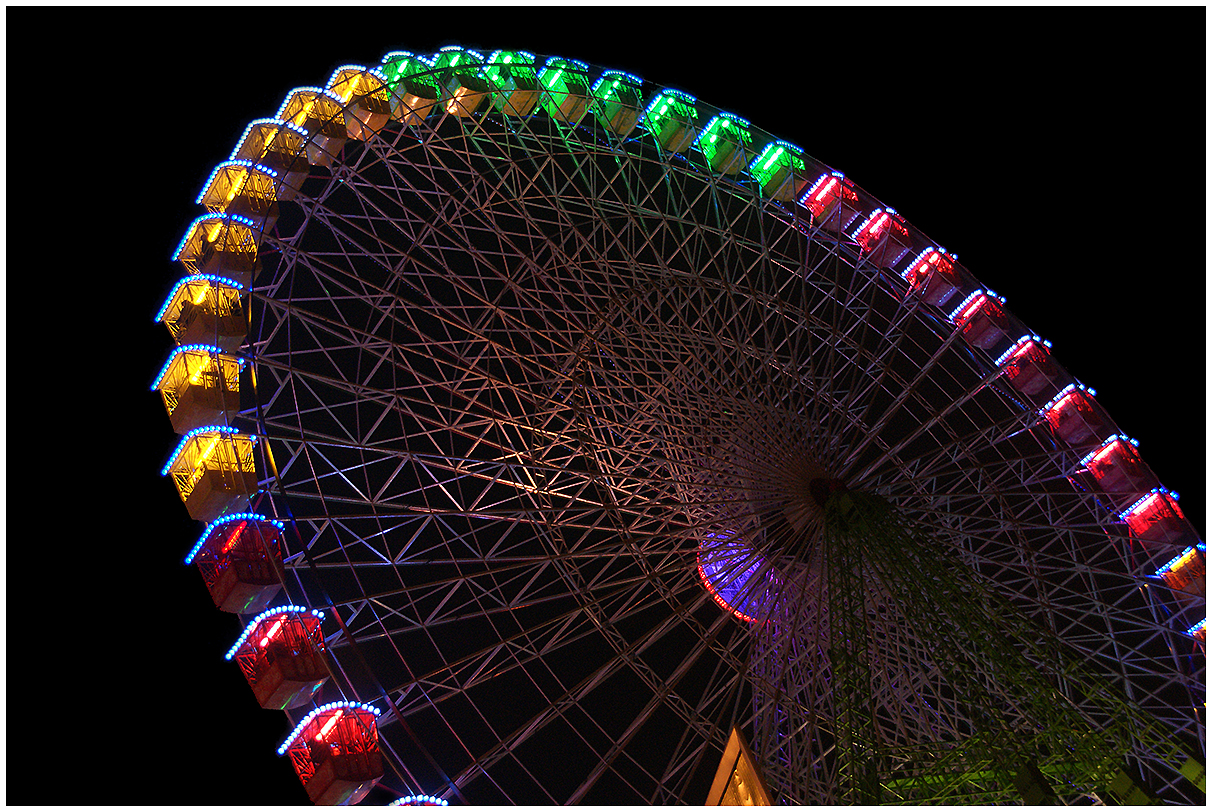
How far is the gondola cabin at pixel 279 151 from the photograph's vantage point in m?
21.0

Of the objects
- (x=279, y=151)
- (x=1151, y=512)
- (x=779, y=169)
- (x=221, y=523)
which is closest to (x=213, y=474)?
(x=221, y=523)

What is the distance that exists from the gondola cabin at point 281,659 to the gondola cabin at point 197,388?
Answer: 13.2 ft

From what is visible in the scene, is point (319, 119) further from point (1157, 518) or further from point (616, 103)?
point (1157, 518)

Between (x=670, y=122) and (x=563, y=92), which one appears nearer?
(x=563, y=92)

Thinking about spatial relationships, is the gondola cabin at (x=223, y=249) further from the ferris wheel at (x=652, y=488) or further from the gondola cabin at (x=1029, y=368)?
the gondola cabin at (x=1029, y=368)

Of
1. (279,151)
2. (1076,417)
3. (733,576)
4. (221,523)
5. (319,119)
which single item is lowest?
(1076,417)

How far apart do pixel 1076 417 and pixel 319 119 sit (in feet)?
61.7

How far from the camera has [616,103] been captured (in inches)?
955

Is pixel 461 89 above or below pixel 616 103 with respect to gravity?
above

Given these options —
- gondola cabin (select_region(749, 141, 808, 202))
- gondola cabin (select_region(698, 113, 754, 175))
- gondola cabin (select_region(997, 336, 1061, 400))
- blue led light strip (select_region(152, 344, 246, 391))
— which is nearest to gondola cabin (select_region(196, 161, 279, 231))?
blue led light strip (select_region(152, 344, 246, 391))

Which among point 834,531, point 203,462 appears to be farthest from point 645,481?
point 203,462

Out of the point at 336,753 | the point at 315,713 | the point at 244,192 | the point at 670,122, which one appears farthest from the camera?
the point at 670,122

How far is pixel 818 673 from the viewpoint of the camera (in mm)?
20297

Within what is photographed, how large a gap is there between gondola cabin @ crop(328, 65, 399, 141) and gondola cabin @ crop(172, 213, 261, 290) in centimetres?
337
